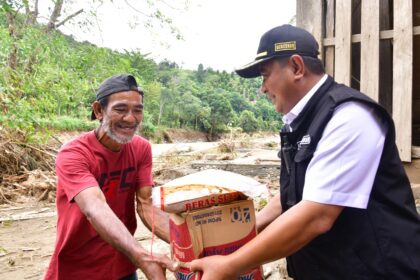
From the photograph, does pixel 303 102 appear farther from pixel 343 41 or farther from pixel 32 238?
pixel 32 238

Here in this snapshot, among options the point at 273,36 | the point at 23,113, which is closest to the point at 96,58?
the point at 23,113

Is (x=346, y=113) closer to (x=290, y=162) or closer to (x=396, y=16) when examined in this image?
(x=290, y=162)

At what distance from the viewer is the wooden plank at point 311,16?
3.52 metres

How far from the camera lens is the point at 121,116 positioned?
213cm

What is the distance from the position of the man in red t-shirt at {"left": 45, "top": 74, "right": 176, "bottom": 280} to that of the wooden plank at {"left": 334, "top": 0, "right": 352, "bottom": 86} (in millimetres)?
2100

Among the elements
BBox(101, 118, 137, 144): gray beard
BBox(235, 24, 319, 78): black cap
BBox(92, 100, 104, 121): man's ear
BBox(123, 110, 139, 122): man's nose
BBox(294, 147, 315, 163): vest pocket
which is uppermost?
BBox(235, 24, 319, 78): black cap

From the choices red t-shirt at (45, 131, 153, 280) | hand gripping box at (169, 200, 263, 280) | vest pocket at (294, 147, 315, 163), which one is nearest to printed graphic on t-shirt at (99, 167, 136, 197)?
red t-shirt at (45, 131, 153, 280)

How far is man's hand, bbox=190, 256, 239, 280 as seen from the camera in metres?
1.35

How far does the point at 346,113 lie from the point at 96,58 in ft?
26.2

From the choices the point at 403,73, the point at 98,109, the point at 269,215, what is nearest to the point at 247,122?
the point at 403,73

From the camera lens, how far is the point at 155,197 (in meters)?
1.49

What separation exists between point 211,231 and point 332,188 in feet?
1.66

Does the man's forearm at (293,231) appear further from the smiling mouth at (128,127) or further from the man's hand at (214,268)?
the smiling mouth at (128,127)

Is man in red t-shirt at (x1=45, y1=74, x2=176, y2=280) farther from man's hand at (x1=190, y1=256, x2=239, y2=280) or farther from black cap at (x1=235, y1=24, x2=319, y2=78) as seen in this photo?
black cap at (x1=235, y1=24, x2=319, y2=78)
